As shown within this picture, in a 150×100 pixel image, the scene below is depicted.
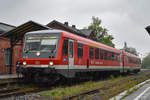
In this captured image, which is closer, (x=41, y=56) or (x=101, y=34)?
(x=41, y=56)

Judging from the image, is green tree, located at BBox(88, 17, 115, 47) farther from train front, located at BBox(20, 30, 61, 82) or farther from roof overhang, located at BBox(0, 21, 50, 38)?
train front, located at BBox(20, 30, 61, 82)

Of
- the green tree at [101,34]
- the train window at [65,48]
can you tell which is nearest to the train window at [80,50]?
the train window at [65,48]

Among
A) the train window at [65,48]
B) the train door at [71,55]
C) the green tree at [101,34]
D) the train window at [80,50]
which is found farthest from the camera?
the green tree at [101,34]

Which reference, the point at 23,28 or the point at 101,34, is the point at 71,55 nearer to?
A: the point at 23,28

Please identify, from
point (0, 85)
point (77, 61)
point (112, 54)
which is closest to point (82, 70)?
point (77, 61)

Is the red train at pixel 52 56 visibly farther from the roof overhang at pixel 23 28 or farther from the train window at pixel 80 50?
the roof overhang at pixel 23 28

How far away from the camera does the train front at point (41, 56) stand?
10.9 meters

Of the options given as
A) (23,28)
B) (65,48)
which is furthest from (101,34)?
(65,48)

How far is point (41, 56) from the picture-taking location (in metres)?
11.2

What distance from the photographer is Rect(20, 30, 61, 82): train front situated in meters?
10.9

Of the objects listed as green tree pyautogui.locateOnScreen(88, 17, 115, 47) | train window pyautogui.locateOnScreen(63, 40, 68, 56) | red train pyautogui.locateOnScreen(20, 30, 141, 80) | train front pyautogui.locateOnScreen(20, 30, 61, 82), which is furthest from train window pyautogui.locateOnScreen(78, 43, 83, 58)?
green tree pyautogui.locateOnScreen(88, 17, 115, 47)

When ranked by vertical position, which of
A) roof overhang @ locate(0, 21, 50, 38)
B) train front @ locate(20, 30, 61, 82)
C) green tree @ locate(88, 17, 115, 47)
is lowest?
train front @ locate(20, 30, 61, 82)

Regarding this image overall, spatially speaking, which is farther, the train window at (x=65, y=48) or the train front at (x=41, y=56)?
the train window at (x=65, y=48)

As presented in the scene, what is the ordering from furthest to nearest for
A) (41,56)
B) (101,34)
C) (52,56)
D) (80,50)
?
(101,34), (80,50), (41,56), (52,56)
